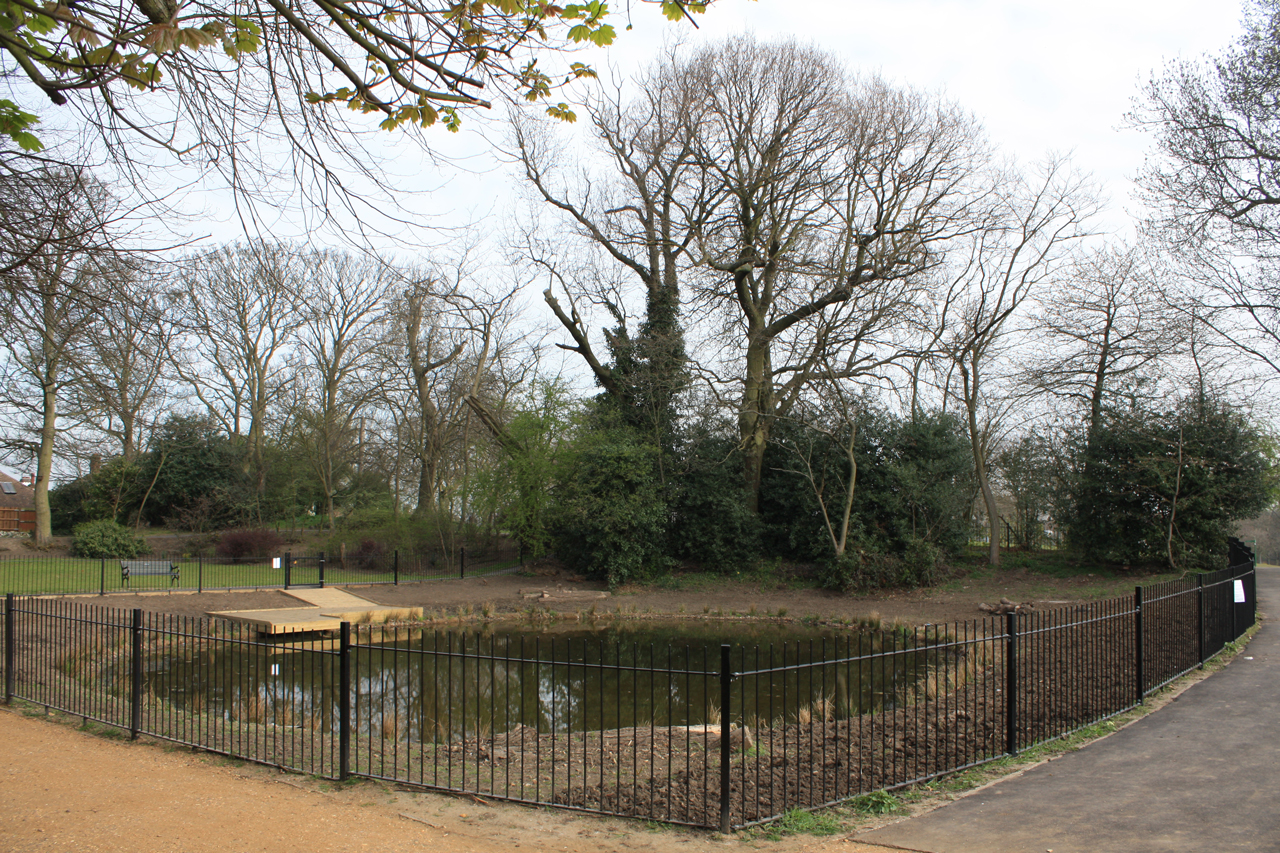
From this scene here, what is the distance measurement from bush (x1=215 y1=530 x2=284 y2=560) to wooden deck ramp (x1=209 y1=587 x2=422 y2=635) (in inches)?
313

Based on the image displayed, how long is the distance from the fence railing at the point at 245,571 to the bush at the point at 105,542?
0.91ft

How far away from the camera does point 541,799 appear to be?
5797mm

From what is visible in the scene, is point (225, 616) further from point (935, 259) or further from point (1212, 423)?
point (1212, 423)

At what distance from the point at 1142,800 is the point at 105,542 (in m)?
29.1

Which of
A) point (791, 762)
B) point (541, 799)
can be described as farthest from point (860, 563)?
point (541, 799)

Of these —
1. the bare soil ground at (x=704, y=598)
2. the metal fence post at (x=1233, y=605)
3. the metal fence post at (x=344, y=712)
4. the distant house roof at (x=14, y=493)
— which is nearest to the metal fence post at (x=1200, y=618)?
the metal fence post at (x=1233, y=605)

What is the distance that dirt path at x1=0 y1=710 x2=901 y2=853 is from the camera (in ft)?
15.9

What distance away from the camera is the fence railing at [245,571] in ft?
65.0

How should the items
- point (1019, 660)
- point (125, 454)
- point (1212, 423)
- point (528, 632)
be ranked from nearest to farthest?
point (1019, 660), point (528, 632), point (1212, 423), point (125, 454)

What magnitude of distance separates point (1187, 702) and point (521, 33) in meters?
8.92

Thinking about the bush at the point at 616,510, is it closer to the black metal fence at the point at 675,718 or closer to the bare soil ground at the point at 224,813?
the black metal fence at the point at 675,718

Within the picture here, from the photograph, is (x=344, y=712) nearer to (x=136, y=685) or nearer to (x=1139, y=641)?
(x=136, y=685)

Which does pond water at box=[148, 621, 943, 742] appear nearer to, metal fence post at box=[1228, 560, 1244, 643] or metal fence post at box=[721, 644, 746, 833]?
metal fence post at box=[721, 644, 746, 833]

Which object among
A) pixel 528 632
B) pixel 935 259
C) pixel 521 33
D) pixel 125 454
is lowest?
pixel 528 632
